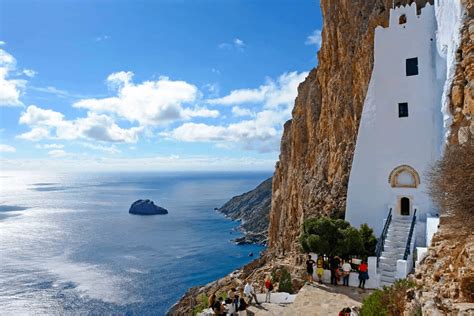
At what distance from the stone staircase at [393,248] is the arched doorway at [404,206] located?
2.60ft

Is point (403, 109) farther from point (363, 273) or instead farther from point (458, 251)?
point (458, 251)

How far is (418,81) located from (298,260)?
1145cm

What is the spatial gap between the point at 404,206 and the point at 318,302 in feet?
26.9

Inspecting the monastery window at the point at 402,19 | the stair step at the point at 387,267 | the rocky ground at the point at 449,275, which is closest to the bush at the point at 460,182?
the rocky ground at the point at 449,275

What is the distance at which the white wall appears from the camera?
17453mm

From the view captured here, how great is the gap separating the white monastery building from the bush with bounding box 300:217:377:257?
232 centimetres

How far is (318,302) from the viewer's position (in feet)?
40.4

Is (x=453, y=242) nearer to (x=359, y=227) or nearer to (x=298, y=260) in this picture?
(x=359, y=227)

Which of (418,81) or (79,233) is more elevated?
(418,81)

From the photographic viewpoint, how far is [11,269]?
53.8 metres

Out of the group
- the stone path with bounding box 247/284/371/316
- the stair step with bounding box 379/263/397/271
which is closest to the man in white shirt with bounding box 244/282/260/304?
the stone path with bounding box 247/284/371/316

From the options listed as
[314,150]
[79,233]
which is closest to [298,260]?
[314,150]

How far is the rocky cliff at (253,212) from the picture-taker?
76.0 meters

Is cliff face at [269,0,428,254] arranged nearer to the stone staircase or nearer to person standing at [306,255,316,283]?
the stone staircase
